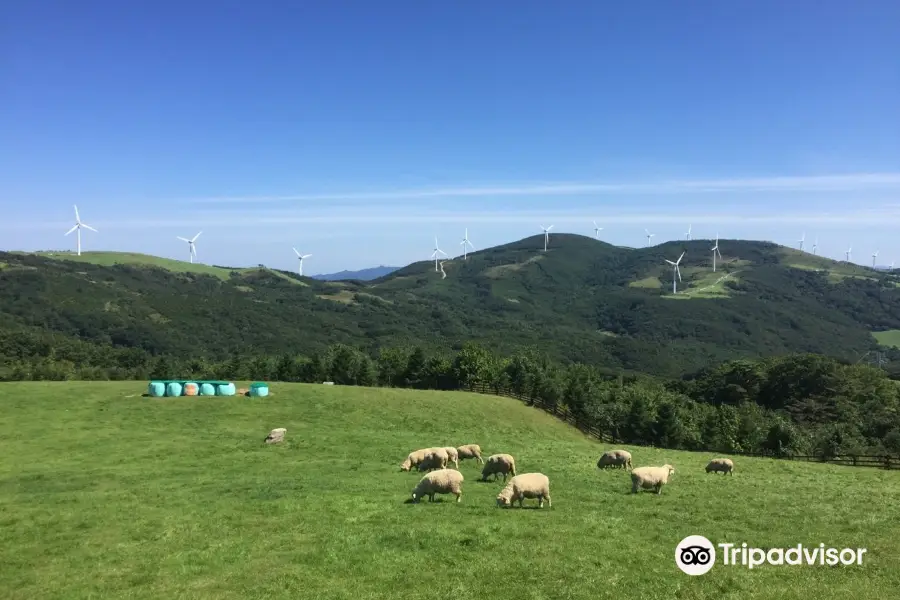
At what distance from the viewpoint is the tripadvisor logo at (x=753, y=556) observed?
13.7m

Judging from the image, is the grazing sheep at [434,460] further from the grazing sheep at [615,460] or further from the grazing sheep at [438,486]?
the grazing sheep at [615,460]

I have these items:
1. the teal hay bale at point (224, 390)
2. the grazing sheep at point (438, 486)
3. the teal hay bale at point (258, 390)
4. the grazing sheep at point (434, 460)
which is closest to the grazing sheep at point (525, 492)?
the grazing sheep at point (438, 486)

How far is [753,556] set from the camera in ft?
46.5

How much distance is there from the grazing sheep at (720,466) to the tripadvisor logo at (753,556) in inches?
604

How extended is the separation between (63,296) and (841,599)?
719 ft

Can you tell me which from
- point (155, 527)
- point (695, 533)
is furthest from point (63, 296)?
point (695, 533)

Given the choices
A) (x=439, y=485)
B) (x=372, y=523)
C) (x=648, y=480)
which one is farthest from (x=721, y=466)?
(x=372, y=523)

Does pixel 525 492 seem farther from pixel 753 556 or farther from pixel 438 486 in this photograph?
pixel 753 556

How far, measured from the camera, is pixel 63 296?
183750 millimetres

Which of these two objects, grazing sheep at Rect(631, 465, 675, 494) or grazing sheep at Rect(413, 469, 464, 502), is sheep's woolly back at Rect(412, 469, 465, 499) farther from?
grazing sheep at Rect(631, 465, 675, 494)

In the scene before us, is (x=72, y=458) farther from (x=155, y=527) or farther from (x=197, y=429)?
(x=155, y=527)

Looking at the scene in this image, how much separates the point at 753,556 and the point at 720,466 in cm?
1682

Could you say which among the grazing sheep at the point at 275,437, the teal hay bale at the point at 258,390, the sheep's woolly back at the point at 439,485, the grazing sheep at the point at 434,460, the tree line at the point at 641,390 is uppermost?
the sheep's woolly back at the point at 439,485

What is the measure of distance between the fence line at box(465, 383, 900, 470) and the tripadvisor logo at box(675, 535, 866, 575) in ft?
87.7
